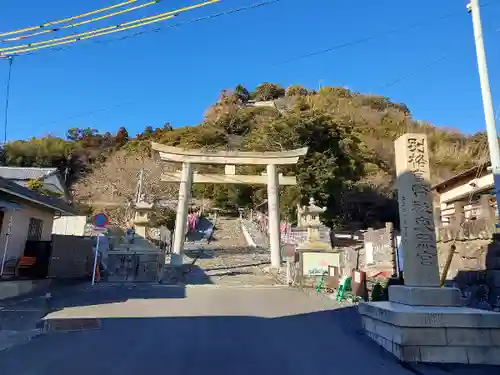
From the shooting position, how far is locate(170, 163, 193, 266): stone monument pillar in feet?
60.3

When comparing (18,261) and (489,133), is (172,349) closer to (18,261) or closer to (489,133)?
(489,133)

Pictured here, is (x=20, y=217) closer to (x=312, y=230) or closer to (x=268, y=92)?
(x=312, y=230)

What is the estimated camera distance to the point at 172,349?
5.24 m

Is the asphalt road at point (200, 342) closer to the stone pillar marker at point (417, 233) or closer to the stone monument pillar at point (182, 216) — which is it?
the stone pillar marker at point (417, 233)

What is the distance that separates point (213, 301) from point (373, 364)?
5897mm

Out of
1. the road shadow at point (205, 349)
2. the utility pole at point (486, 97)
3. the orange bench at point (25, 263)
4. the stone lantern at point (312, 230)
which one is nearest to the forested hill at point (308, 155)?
the stone lantern at point (312, 230)

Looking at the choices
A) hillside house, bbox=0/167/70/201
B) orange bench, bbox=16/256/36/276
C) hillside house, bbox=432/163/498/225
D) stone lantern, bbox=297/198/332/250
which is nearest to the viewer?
orange bench, bbox=16/256/36/276

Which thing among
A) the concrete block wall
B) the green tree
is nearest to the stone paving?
the concrete block wall

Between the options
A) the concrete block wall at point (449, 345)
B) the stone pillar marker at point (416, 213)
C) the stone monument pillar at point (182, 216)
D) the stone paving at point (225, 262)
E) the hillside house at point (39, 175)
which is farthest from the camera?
the hillside house at point (39, 175)

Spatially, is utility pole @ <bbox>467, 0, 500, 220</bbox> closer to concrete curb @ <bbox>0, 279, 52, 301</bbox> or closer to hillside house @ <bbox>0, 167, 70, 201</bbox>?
concrete curb @ <bbox>0, 279, 52, 301</bbox>

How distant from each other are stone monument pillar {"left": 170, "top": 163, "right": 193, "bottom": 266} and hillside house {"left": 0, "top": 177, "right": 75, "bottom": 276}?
18.4ft

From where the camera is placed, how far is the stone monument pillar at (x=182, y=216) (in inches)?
723

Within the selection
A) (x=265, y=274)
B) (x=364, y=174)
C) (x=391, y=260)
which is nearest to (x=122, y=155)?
(x=364, y=174)

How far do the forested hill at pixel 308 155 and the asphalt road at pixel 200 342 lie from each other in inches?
782
